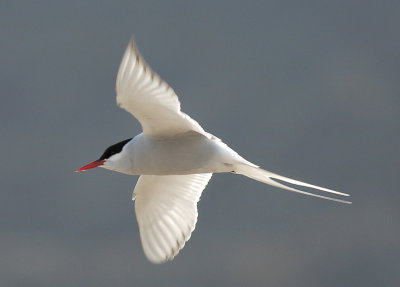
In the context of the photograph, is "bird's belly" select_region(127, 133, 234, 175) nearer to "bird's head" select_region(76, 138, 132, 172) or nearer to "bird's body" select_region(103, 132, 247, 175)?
"bird's body" select_region(103, 132, 247, 175)

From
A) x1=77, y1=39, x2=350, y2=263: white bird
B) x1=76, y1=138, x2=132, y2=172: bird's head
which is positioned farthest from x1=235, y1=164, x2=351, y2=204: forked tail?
x1=76, y1=138, x2=132, y2=172: bird's head

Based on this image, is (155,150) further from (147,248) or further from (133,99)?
(147,248)

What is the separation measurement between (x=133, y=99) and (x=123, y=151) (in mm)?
570

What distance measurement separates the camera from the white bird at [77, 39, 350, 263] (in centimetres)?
374

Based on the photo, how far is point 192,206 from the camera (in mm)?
5133

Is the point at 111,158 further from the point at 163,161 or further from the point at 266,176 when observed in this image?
the point at 266,176

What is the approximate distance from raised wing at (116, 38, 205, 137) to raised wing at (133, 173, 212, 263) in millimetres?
904

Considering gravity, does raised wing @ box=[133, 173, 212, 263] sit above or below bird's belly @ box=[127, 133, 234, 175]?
below

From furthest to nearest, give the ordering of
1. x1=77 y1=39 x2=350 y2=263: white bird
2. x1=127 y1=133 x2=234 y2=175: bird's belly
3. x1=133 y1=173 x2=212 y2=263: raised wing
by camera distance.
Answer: x1=133 y1=173 x2=212 y2=263: raised wing, x1=127 y1=133 x2=234 y2=175: bird's belly, x1=77 y1=39 x2=350 y2=263: white bird

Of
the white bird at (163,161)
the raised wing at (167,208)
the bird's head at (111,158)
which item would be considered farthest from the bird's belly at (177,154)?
the raised wing at (167,208)

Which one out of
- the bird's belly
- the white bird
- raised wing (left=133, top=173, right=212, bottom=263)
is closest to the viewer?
the white bird

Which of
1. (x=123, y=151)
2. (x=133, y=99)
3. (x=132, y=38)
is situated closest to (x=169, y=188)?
(x=123, y=151)

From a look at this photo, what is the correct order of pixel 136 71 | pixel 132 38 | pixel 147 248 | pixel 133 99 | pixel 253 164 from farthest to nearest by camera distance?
pixel 147 248 → pixel 253 164 → pixel 133 99 → pixel 136 71 → pixel 132 38

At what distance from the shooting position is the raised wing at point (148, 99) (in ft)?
11.7
